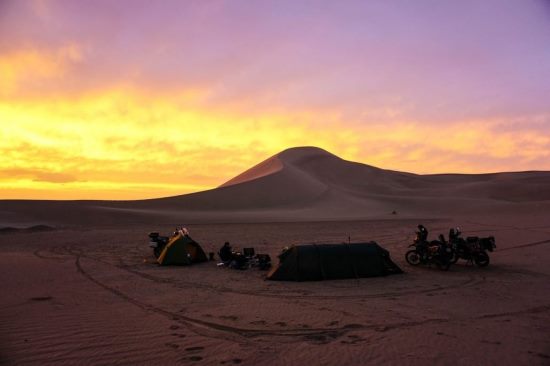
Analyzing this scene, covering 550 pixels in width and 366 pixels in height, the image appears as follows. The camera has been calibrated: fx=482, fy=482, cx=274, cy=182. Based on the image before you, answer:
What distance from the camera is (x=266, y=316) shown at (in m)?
9.02

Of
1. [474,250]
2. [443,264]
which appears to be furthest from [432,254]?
[474,250]

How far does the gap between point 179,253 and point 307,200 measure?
51.5 meters

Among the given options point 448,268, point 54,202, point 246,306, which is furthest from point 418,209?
point 246,306

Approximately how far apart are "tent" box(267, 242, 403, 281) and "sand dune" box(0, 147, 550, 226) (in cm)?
3169

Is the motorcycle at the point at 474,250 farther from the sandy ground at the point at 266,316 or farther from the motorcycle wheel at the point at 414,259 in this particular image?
the motorcycle wheel at the point at 414,259

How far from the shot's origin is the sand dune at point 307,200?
46719 mm

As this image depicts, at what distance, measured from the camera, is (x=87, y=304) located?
995 centimetres

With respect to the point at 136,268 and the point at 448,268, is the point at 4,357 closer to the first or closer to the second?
the point at 136,268

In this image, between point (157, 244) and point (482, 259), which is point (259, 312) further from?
point (157, 244)

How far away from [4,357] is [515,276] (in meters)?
12.4

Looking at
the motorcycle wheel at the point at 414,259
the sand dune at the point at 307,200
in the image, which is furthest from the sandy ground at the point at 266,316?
the sand dune at the point at 307,200

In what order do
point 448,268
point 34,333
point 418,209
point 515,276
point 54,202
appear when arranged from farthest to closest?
1. point 418,209
2. point 54,202
3. point 448,268
4. point 515,276
5. point 34,333

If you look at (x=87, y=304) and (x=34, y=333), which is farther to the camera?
(x=87, y=304)

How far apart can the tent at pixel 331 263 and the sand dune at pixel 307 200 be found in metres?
31.7
